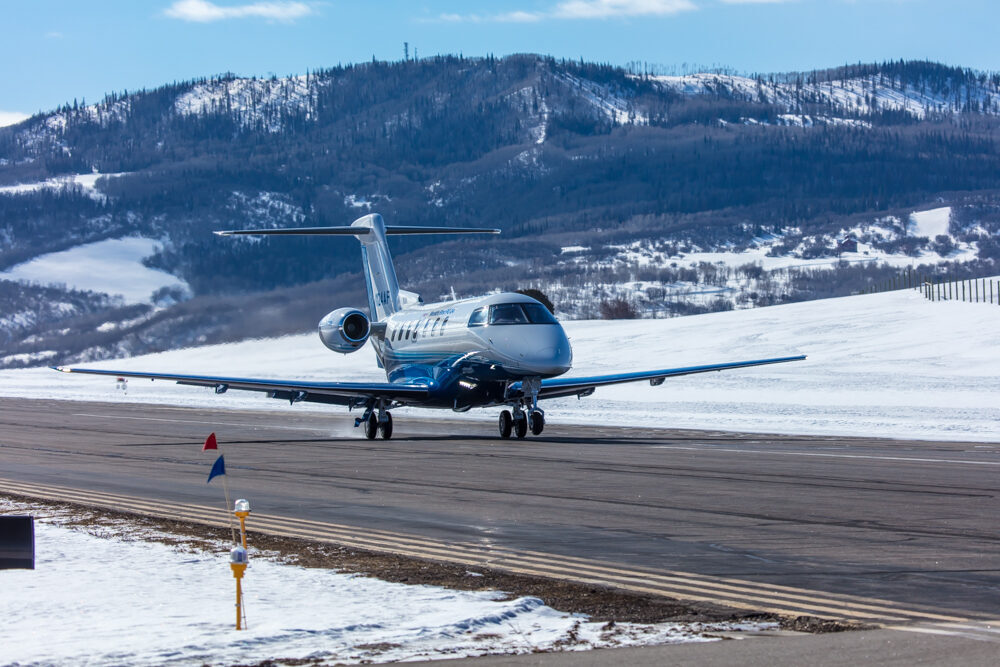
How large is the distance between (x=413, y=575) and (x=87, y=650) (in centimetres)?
345

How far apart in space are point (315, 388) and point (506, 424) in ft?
16.2

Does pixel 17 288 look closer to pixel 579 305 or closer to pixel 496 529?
pixel 579 305

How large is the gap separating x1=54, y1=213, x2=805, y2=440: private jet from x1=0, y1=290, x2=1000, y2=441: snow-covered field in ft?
12.5

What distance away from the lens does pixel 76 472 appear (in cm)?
2156

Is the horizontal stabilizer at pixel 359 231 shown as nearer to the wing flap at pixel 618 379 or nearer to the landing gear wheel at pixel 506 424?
the wing flap at pixel 618 379

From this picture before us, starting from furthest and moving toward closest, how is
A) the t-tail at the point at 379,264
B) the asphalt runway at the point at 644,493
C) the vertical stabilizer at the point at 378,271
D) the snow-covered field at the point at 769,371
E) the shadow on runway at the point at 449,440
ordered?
the vertical stabilizer at the point at 378,271
the t-tail at the point at 379,264
the snow-covered field at the point at 769,371
the shadow on runway at the point at 449,440
the asphalt runway at the point at 644,493

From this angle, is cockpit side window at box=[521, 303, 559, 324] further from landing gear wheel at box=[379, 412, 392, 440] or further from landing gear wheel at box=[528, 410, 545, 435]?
landing gear wheel at box=[379, 412, 392, 440]

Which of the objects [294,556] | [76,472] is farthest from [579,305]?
[294,556]

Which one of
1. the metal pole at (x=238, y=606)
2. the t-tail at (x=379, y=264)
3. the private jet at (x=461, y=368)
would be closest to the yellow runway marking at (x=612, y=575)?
the metal pole at (x=238, y=606)

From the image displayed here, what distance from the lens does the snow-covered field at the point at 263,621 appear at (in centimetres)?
789

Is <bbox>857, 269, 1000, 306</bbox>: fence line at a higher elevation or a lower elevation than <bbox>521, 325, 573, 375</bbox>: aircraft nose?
higher

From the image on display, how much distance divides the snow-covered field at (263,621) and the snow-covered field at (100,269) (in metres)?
120

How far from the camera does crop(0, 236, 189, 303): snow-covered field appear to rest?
457 ft

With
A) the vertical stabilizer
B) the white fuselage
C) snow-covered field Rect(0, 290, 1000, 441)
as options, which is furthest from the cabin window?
the vertical stabilizer
